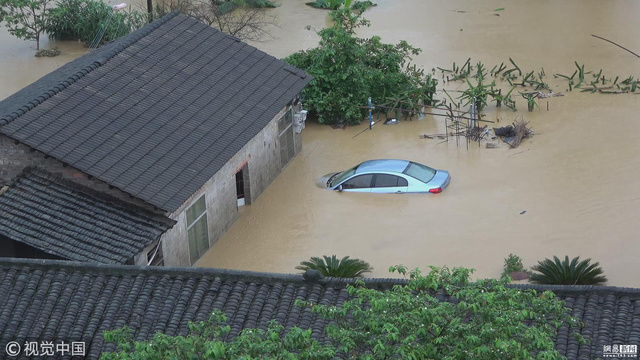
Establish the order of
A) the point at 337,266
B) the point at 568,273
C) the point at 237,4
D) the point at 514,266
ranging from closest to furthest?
the point at 568,273 → the point at 337,266 → the point at 514,266 → the point at 237,4

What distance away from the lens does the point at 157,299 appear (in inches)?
591

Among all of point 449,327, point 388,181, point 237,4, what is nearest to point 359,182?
point 388,181

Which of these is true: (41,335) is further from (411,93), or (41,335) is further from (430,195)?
(411,93)

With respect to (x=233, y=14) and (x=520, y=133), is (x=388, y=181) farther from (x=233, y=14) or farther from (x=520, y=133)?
(x=233, y=14)

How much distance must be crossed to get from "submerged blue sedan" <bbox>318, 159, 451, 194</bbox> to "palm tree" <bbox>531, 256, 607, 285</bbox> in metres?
5.01

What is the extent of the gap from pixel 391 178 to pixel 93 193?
7.64m

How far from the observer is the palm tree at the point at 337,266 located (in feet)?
66.7

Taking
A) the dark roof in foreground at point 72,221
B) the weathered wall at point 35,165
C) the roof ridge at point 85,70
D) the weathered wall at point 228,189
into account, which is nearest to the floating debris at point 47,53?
the roof ridge at point 85,70

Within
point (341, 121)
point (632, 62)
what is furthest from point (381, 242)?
point (632, 62)

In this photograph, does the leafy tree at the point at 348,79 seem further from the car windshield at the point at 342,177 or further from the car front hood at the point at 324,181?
the car windshield at the point at 342,177

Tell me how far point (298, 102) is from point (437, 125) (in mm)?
4496

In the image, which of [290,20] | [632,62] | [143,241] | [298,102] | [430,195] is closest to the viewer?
[143,241]

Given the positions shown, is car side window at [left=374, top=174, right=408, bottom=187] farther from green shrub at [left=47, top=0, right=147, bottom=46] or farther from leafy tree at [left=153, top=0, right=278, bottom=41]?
green shrub at [left=47, top=0, right=147, bottom=46]

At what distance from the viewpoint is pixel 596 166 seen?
25.9 metres
